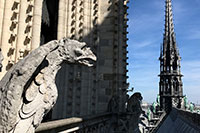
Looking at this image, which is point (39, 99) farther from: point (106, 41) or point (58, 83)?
point (106, 41)

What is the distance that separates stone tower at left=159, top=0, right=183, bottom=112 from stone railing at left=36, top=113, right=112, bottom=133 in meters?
45.5

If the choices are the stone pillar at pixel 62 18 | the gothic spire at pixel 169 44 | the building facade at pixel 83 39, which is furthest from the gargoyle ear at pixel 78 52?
the gothic spire at pixel 169 44

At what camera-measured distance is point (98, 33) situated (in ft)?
24.4

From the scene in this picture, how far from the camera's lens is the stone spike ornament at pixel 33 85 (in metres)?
1.65

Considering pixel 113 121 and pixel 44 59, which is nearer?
pixel 44 59

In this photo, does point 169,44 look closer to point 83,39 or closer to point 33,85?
point 83,39

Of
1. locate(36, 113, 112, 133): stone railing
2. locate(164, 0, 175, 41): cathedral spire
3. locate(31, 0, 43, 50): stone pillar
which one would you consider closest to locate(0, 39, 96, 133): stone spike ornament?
locate(36, 113, 112, 133): stone railing

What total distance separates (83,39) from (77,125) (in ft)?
12.3

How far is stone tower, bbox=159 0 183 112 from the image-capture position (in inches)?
1916

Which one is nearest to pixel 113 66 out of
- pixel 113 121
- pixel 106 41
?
pixel 106 41

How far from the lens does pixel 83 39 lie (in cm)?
702

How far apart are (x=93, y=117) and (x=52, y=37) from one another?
4.08 meters

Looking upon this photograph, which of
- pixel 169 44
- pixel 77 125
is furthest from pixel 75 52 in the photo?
pixel 169 44

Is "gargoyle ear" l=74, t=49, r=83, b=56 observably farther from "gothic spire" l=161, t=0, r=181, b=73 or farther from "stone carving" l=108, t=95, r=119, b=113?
"gothic spire" l=161, t=0, r=181, b=73
